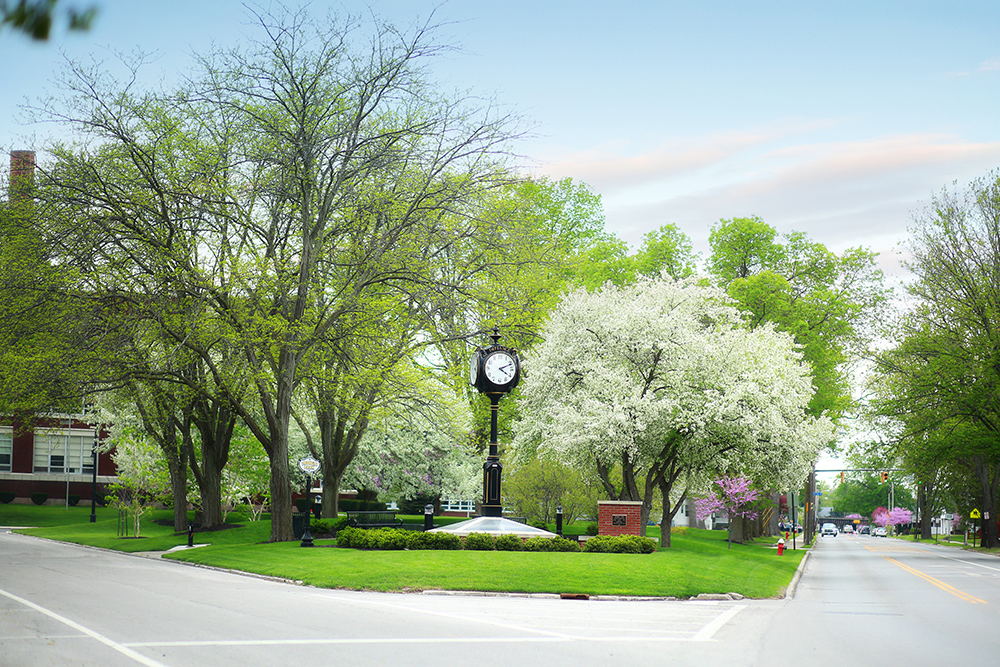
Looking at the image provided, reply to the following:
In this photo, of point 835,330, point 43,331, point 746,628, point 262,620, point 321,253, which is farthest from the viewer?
point 835,330

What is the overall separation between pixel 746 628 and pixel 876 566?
24854 mm

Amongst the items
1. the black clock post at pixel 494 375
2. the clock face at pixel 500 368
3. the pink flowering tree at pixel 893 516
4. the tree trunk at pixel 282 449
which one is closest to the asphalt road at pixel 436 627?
the tree trunk at pixel 282 449

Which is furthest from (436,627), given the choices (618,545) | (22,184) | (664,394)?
(664,394)

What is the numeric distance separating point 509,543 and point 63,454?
4975 cm

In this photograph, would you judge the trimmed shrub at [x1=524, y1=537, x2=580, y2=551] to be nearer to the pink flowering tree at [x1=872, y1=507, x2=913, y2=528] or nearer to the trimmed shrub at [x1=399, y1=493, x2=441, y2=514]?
the trimmed shrub at [x1=399, y1=493, x2=441, y2=514]

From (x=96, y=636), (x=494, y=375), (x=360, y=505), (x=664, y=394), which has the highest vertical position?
(x=494, y=375)

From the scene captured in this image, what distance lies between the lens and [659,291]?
3428 cm

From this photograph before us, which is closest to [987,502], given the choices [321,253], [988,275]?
[988,275]

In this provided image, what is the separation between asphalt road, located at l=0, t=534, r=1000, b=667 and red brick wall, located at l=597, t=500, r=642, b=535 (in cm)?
830

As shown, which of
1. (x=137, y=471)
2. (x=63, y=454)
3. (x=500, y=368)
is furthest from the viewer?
(x=63, y=454)

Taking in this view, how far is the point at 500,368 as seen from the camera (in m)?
26.5

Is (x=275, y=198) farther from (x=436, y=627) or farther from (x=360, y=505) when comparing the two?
(x=360, y=505)

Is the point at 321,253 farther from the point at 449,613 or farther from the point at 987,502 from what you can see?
the point at 987,502

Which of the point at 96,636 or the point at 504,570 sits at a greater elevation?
the point at 96,636
